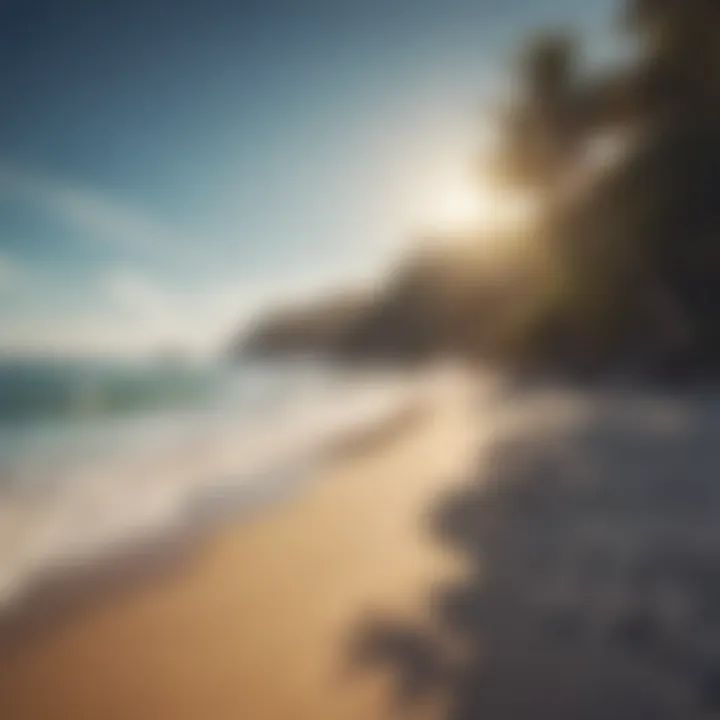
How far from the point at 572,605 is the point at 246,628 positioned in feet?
4.99

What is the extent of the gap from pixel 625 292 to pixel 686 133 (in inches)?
129

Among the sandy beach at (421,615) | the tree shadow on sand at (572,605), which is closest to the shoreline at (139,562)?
the sandy beach at (421,615)

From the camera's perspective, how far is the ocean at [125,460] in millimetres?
4047

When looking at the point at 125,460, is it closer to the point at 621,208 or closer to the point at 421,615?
the point at 421,615

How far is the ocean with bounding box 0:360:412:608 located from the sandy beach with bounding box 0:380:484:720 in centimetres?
78

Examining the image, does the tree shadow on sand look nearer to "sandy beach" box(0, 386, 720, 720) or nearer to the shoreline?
"sandy beach" box(0, 386, 720, 720)

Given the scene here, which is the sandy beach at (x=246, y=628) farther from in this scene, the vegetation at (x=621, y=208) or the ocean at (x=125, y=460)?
the vegetation at (x=621, y=208)

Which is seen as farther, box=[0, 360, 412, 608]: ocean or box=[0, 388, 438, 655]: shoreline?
box=[0, 360, 412, 608]: ocean

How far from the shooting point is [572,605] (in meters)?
2.53

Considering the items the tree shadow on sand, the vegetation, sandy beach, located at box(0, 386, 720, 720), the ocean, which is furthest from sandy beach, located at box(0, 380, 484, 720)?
the vegetation

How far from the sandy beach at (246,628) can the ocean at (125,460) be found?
30.5 inches

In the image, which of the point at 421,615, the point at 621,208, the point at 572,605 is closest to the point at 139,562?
the point at 421,615

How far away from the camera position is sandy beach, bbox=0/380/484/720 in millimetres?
2084

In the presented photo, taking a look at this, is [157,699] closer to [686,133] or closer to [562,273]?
[686,133]
